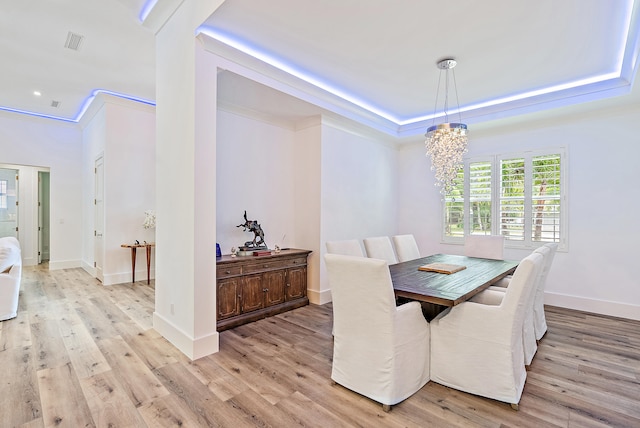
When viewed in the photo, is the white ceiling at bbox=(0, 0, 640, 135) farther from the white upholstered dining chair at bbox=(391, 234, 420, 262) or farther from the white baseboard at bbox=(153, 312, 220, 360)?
the white baseboard at bbox=(153, 312, 220, 360)

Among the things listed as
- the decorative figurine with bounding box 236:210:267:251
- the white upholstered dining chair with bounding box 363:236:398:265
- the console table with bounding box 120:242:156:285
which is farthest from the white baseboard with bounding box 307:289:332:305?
the console table with bounding box 120:242:156:285

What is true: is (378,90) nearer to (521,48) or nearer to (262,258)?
(521,48)

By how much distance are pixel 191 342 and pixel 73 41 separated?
3609mm

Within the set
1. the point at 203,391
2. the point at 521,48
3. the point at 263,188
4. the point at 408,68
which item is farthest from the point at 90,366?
the point at 521,48

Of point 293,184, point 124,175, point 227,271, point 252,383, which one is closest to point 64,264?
point 124,175

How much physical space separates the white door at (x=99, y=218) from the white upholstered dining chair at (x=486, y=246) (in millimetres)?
5968

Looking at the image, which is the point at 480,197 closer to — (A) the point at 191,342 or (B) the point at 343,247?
(B) the point at 343,247

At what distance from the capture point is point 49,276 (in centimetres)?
582

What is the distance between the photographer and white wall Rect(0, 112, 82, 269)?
6039mm

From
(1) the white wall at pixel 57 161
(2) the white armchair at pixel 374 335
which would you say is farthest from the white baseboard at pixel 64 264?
(2) the white armchair at pixel 374 335

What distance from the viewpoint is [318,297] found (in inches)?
173

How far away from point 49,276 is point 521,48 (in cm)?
813

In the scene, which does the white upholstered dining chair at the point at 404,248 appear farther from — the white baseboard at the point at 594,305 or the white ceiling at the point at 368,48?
the white baseboard at the point at 594,305

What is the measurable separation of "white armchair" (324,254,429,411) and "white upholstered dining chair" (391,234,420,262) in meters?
1.75
